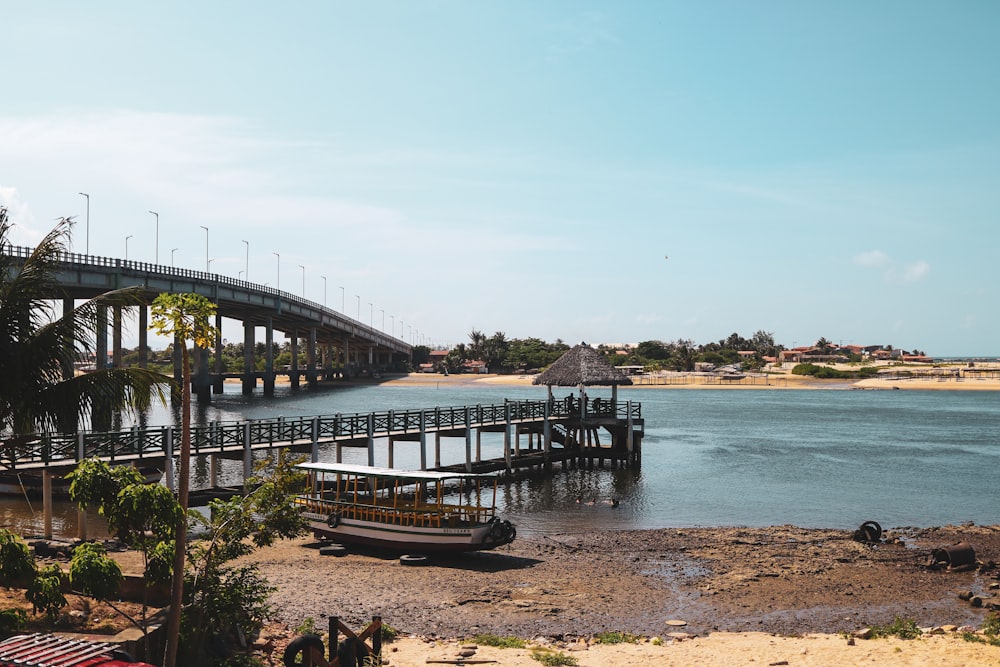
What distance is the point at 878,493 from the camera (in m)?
40.4

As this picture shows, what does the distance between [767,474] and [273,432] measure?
88.0ft

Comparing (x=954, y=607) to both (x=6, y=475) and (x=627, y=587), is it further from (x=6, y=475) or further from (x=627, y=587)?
(x=6, y=475)

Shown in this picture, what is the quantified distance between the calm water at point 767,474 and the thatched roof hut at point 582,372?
5.11m

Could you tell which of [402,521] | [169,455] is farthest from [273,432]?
[402,521]

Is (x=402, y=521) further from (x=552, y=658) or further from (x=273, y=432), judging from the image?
(x=273, y=432)

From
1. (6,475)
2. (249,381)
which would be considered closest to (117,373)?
(6,475)

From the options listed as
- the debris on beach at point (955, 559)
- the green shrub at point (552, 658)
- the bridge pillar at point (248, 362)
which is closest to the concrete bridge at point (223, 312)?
the bridge pillar at point (248, 362)

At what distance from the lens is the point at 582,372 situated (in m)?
48.7

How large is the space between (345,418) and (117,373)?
26041 mm

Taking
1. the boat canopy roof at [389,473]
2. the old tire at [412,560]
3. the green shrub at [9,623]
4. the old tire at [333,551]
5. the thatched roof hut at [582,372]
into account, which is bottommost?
the old tire at [412,560]

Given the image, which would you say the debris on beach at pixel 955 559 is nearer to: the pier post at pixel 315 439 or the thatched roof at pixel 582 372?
the pier post at pixel 315 439

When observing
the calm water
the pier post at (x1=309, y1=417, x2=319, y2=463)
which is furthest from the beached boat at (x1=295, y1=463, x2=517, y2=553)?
the pier post at (x1=309, y1=417, x2=319, y2=463)

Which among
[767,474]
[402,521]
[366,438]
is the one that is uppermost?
[366,438]

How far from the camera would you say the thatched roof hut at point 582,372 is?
48.5 meters
